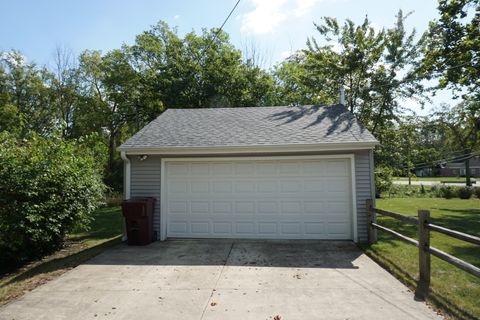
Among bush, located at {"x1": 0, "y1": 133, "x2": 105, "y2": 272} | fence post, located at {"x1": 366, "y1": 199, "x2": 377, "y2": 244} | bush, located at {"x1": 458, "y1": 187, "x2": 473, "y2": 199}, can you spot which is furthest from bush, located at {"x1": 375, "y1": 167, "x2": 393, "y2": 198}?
bush, located at {"x1": 0, "y1": 133, "x2": 105, "y2": 272}

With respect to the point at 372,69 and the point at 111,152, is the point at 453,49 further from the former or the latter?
the point at 111,152

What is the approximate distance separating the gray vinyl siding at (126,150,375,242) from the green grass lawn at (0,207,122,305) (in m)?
1.50

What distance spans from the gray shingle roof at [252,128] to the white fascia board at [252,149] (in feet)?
0.32

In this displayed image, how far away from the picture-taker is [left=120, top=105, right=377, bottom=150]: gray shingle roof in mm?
8336

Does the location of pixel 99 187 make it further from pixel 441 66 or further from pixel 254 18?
pixel 441 66

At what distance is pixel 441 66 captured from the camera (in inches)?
571

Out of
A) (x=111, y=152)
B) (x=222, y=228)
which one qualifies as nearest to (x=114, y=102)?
(x=111, y=152)

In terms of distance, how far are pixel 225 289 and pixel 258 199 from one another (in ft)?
12.9

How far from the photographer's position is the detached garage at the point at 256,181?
823 cm

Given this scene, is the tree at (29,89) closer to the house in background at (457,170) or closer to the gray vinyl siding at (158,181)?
the gray vinyl siding at (158,181)

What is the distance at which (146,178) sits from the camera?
29.3ft

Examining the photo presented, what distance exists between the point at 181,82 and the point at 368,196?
49.9 ft

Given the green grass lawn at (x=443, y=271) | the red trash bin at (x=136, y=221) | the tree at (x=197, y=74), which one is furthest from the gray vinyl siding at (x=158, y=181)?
the tree at (x=197, y=74)

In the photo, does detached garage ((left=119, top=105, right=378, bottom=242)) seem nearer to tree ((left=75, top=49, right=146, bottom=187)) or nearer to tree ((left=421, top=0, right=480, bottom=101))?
tree ((left=421, top=0, right=480, bottom=101))
